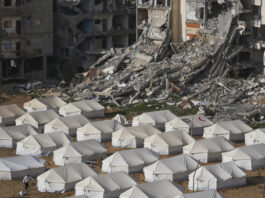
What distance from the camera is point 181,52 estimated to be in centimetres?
6838

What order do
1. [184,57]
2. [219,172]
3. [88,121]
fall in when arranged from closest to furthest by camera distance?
[219,172]
[88,121]
[184,57]

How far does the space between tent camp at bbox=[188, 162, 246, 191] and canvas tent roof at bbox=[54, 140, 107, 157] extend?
676 centimetres

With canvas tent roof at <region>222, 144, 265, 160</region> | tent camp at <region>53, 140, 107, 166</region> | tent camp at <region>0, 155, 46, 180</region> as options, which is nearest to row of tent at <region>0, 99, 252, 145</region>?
tent camp at <region>53, 140, 107, 166</region>

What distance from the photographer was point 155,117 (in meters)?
56.6

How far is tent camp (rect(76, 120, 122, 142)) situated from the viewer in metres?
54.0

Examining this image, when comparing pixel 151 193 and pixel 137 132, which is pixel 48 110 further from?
pixel 151 193

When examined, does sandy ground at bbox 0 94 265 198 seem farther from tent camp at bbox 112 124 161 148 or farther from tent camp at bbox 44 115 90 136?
tent camp at bbox 44 115 90 136

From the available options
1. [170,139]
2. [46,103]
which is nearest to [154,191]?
[170,139]

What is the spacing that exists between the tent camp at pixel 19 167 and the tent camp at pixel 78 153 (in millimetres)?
1634

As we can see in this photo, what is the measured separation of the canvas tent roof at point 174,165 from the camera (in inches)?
1834

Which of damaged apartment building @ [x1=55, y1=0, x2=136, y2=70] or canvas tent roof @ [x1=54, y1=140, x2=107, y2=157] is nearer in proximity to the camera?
canvas tent roof @ [x1=54, y1=140, x2=107, y2=157]

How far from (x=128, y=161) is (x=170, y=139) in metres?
4.61

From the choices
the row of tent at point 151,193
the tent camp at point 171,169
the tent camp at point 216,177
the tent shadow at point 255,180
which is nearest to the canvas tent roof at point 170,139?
the tent camp at point 171,169

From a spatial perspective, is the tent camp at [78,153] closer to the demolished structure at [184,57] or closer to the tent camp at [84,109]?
the tent camp at [84,109]
